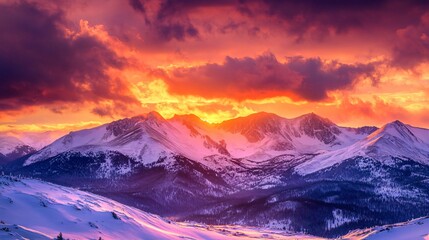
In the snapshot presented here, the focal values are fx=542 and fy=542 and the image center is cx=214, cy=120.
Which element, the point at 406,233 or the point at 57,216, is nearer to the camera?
the point at 57,216

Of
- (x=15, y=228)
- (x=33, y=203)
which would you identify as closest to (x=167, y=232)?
(x=33, y=203)

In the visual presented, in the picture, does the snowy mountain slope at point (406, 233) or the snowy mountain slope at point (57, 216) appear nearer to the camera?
the snowy mountain slope at point (57, 216)

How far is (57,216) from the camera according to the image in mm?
72812

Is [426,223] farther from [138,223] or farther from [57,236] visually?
[57,236]

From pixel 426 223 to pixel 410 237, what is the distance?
16153 mm

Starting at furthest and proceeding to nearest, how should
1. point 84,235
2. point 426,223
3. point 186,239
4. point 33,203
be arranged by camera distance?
point 426,223
point 186,239
point 33,203
point 84,235

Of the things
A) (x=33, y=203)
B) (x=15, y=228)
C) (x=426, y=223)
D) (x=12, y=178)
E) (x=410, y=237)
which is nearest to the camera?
(x=15, y=228)

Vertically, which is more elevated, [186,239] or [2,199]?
[2,199]

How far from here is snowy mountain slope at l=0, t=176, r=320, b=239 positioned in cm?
6562

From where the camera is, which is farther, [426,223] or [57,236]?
[426,223]

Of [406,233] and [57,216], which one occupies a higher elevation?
[57,216]

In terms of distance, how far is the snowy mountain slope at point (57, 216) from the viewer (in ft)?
215

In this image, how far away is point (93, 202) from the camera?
89438 millimetres

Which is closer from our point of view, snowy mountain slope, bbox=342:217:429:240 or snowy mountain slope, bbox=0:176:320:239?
snowy mountain slope, bbox=0:176:320:239
